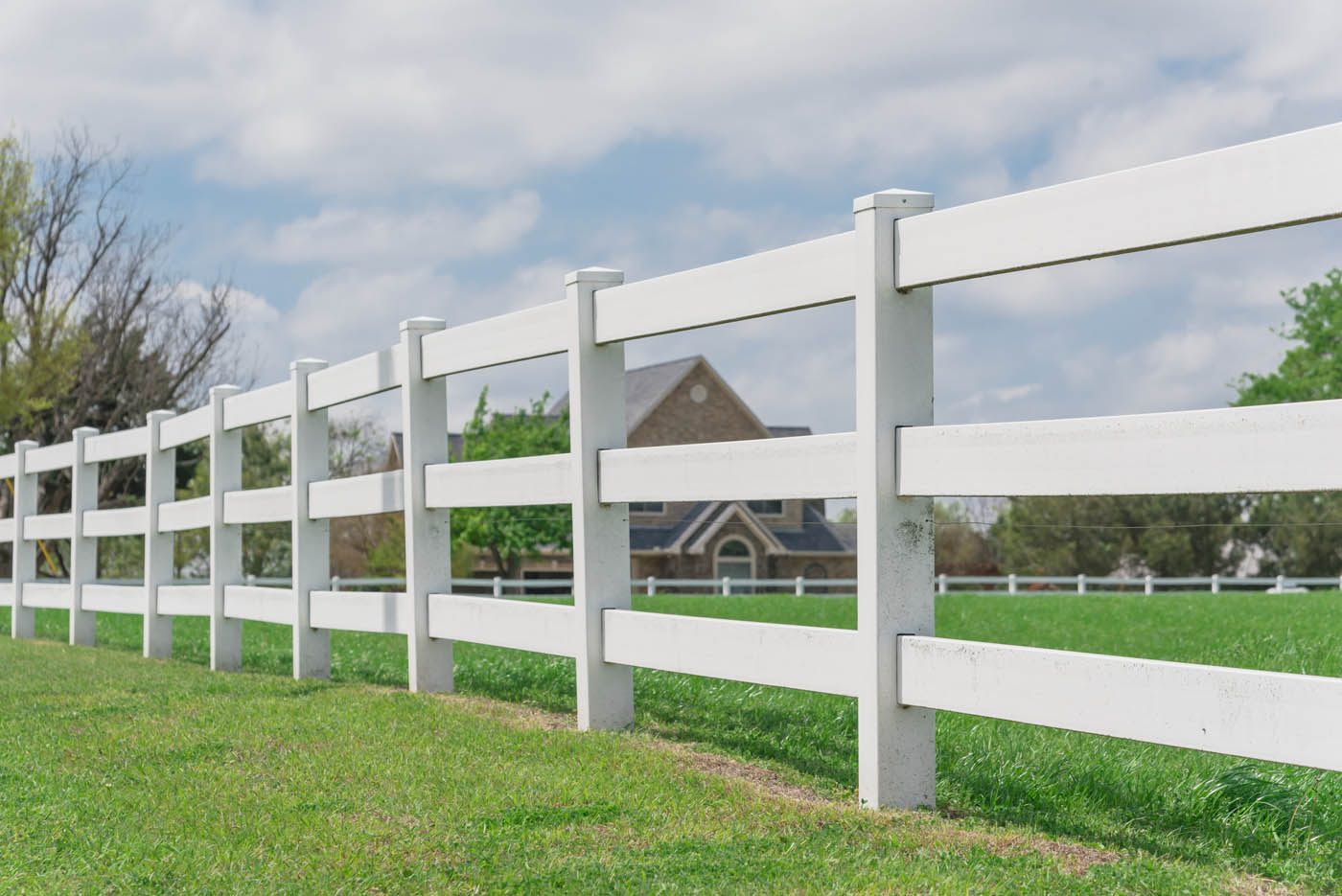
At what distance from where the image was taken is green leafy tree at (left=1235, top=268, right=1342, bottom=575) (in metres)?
43.9

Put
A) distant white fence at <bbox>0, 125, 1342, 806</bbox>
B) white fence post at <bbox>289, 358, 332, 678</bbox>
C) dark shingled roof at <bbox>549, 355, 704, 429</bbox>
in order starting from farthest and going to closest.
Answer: dark shingled roof at <bbox>549, 355, 704, 429</bbox>, white fence post at <bbox>289, 358, 332, 678</bbox>, distant white fence at <bbox>0, 125, 1342, 806</bbox>

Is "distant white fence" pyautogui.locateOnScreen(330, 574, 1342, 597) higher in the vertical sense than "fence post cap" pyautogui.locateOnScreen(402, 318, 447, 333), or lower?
lower

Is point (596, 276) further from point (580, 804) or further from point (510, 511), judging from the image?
point (510, 511)

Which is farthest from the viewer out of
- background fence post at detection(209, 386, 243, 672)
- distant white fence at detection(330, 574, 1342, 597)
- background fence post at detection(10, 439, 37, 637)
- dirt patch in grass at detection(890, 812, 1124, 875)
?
distant white fence at detection(330, 574, 1342, 597)

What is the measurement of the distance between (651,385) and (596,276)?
120 feet

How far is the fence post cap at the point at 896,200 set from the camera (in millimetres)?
5051

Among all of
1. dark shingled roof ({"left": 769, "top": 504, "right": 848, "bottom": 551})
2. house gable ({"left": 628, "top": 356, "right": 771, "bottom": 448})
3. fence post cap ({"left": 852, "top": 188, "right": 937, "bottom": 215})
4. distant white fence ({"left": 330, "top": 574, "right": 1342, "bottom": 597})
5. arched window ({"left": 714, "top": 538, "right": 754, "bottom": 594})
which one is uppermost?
house gable ({"left": 628, "top": 356, "right": 771, "bottom": 448})

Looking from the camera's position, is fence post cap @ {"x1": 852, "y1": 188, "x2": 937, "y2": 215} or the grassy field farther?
fence post cap @ {"x1": 852, "y1": 188, "x2": 937, "y2": 215}

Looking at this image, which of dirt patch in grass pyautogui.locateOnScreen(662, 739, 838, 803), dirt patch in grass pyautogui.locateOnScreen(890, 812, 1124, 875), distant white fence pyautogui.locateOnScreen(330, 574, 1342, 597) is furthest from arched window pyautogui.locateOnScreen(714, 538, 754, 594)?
dirt patch in grass pyautogui.locateOnScreen(890, 812, 1124, 875)

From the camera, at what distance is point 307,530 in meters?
9.78

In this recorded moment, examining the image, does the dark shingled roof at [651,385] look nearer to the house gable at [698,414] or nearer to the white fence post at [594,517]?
the house gable at [698,414]

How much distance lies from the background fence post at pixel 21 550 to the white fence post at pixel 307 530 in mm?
7369

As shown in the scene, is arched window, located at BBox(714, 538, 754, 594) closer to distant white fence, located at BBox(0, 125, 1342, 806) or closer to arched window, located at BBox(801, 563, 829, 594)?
arched window, located at BBox(801, 563, 829, 594)

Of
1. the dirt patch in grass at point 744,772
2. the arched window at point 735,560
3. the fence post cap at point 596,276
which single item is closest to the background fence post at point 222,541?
the fence post cap at point 596,276
